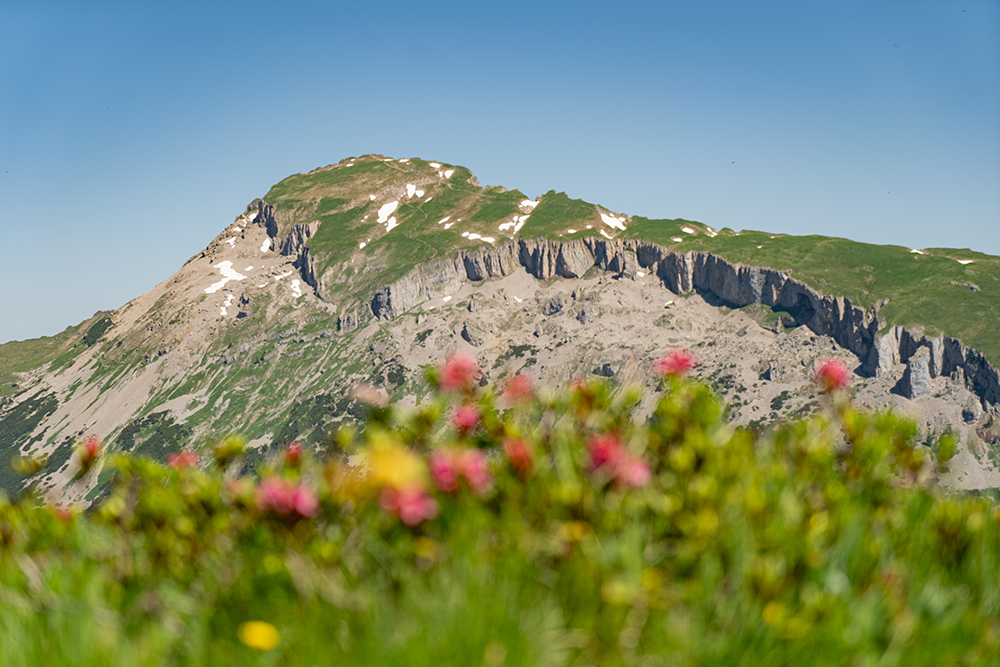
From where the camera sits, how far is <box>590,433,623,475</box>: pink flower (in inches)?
185

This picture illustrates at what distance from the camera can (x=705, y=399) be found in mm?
6117

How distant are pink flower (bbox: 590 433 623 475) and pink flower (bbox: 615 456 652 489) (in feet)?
0.24

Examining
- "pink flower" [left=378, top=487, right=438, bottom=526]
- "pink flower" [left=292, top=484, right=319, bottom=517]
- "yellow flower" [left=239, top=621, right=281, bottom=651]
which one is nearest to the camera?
"yellow flower" [left=239, top=621, right=281, bottom=651]

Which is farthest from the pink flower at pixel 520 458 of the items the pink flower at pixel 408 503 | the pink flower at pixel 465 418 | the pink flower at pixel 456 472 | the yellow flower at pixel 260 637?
the yellow flower at pixel 260 637

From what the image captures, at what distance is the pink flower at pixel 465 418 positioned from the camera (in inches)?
254

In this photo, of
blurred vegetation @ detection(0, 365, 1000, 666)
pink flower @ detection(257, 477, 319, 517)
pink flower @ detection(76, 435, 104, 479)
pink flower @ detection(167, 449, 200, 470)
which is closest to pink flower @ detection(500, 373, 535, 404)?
blurred vegetation @ detection(0, 365, 1000, 666)

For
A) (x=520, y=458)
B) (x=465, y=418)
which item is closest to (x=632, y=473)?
(x=520, y=458)

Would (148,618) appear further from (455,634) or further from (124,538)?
(455,634)

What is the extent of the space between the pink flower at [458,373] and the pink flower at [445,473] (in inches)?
91.3

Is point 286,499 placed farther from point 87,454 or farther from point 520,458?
point 87,454

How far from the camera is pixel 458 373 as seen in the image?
22.7ft

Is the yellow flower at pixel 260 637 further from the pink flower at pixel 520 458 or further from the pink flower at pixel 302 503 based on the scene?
the pink flower at pixel 520 458

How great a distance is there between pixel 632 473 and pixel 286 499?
2.27 meters

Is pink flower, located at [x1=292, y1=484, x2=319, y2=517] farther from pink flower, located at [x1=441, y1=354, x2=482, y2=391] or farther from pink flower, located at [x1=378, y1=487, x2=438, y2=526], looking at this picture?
pink flower, located at [x1=441, y1=354, x2=482, y2=391]
